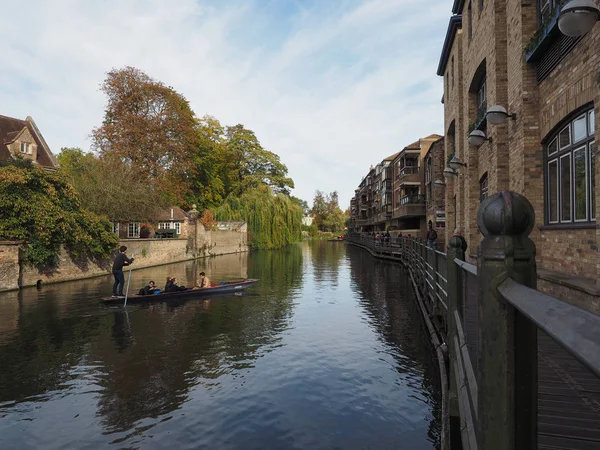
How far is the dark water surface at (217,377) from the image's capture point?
18.6ft

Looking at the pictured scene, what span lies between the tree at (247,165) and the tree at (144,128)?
17587 millimetres

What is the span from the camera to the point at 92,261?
73.7ft

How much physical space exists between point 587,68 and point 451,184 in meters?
13.8

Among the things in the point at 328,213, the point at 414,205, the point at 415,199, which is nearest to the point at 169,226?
the point at 414,205

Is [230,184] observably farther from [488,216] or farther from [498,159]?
[488,216]

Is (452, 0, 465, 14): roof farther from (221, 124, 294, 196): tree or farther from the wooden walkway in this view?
(221, 124, 294, 196): tree

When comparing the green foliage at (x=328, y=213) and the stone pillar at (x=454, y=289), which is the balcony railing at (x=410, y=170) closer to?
the stone pillar at (x=454, y=289)

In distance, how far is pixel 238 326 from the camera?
11.5 metres

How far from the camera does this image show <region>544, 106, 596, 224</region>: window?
7195mm

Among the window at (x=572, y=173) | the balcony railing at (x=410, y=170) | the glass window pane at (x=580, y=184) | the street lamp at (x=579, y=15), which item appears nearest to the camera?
the street lamp at (x=579, y=15)

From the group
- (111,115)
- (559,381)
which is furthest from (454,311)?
(111,115)

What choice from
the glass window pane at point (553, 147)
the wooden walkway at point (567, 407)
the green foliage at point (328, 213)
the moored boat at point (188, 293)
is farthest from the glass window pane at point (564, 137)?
the green foliage at point (328, 213)

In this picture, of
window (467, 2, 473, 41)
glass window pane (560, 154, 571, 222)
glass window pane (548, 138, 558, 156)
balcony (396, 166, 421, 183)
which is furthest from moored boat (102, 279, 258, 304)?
balcony (396, 166, 421, 183)

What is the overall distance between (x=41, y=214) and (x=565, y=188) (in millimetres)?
19600
